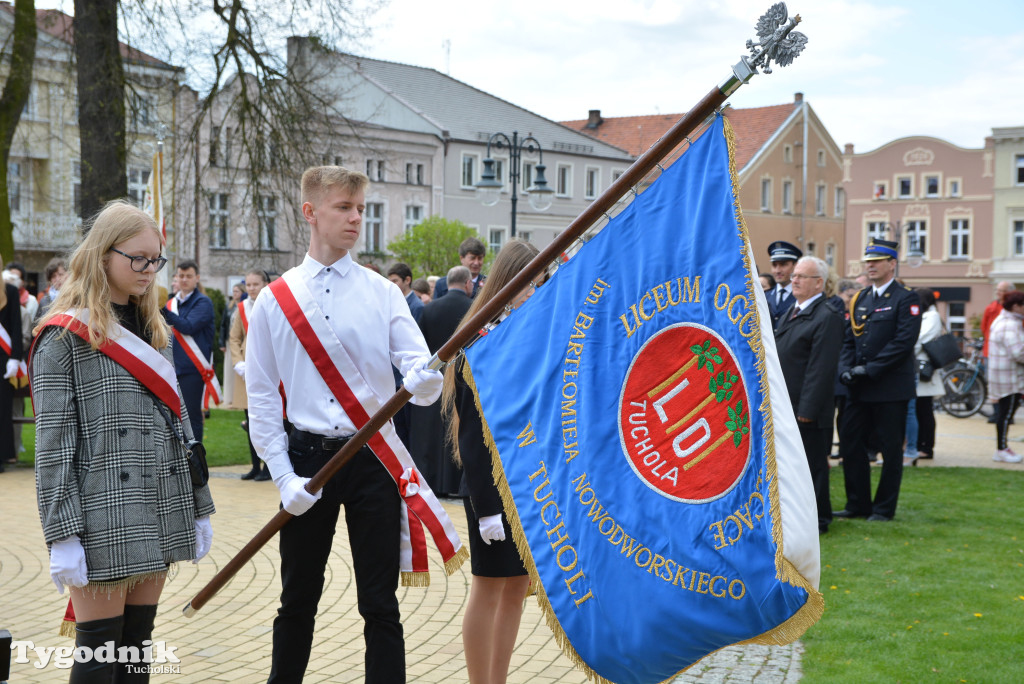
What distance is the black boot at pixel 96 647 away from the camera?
11.1ft

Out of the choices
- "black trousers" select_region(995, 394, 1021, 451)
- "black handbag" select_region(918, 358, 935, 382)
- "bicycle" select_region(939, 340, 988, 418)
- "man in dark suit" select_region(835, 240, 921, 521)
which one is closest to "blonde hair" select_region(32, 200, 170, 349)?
"man in dark suit" select_region(835, 240, 921, 521)

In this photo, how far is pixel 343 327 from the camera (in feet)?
12.4

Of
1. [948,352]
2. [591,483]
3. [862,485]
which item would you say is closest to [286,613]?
[591,483]

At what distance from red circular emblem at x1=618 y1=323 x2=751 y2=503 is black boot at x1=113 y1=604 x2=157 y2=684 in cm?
184

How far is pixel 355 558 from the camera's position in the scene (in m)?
3.80

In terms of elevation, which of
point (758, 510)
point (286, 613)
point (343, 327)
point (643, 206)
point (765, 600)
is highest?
point (643, 206)

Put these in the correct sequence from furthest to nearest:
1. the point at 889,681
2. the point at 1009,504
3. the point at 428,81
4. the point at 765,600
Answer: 1. the point at 428,81
2. the point at 1009,504
3. the point at 889,681
4. the point at 765,600

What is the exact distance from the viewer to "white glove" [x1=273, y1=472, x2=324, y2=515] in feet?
11.6

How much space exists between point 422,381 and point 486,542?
843 mm

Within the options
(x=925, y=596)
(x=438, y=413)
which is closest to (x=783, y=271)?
(x=438, y=413)

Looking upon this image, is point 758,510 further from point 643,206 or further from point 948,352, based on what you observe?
point 948,352

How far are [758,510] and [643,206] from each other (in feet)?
3.63

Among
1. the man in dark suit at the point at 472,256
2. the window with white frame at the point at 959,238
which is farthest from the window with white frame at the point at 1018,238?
the man in dark suit at the point at 472,256

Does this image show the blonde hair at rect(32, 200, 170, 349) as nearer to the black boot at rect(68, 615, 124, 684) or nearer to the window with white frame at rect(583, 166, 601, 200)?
the black boot at rect(68, 615, 124, 684)
